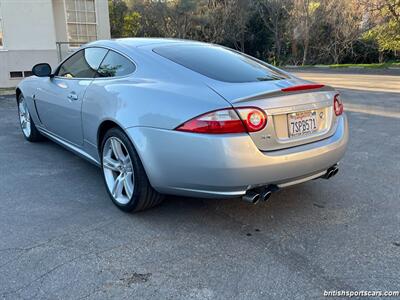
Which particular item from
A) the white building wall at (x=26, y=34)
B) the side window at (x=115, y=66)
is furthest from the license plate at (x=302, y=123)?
the white building wall at (x=26, y=34)

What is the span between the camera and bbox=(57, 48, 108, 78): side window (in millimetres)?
4184

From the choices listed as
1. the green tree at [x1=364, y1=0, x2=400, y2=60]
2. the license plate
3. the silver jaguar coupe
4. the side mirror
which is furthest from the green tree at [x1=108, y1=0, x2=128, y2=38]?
the license plate

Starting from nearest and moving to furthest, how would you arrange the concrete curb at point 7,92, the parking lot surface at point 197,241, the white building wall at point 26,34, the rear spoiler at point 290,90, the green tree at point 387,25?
the parking lot surface at point 197,241 < the rear spoiler at point 290,90 < the concrete curb at point 7,92 < the white building wall at point 26,34 < the green tree at point 387,25

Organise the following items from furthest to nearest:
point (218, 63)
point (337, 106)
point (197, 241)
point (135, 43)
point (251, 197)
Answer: point (135, 43)
point (218, 63)
point (337, 106)
point (197, 241)
point (251, 197)

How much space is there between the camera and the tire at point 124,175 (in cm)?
337

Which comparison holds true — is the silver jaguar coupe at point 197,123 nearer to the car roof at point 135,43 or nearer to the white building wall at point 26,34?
the car roof at point 135,43

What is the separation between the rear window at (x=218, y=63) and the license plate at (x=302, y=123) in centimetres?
53

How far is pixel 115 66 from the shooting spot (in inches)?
153

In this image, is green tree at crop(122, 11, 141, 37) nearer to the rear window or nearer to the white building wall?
the white building wall

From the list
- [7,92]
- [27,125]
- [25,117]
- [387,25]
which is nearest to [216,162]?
[27,125]

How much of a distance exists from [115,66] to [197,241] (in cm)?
189

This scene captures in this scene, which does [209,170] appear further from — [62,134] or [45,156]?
[45,156]

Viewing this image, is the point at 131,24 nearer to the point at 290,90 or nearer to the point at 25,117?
the point at 25,117

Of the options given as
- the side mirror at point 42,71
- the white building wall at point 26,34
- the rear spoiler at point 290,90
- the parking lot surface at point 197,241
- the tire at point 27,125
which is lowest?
the parking lot surface at point 197,241
